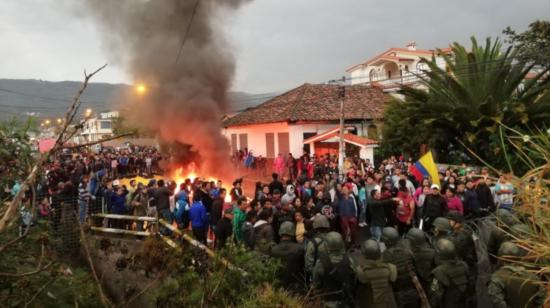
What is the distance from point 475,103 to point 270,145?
12543 mm

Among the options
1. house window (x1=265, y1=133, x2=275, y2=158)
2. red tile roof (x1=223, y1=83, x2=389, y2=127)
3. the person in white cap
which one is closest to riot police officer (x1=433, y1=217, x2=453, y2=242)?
the person in white cap

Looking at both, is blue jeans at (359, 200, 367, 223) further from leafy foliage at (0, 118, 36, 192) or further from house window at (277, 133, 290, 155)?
house window at (277, 133, 290, 155)

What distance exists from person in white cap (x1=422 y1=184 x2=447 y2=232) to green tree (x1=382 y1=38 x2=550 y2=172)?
8.39 metres

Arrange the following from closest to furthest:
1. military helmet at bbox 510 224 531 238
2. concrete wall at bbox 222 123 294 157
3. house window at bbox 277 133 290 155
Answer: military helmet at bbox 510 224 531 238, house window at bbox 277 133 290 155, concrete wall at bbox 222 123 294 157

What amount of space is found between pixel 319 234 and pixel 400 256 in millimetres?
1076

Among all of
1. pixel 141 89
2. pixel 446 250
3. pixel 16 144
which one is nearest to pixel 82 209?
pixel 16 144

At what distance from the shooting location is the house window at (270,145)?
26.5m

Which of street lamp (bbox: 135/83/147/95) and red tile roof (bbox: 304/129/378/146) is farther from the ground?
street lamp (bbox: 135/83/147/95)

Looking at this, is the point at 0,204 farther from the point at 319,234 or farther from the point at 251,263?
the point at 319,234

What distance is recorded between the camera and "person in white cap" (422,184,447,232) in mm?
8398

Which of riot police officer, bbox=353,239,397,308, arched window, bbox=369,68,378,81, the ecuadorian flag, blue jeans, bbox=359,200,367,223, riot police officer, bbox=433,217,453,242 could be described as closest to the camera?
riot police officer, bbox=353,239,397,308

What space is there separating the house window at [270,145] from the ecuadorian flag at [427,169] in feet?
51.4

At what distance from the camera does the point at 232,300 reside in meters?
4.45

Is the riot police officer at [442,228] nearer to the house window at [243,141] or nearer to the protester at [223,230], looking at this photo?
the protester at [223,230]
